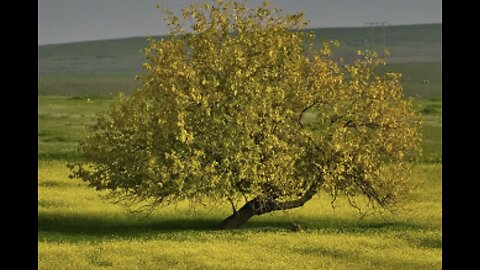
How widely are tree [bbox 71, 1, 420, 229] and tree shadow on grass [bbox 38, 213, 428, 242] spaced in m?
1.46

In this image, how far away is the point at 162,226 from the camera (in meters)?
41.5

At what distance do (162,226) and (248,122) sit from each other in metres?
7.91

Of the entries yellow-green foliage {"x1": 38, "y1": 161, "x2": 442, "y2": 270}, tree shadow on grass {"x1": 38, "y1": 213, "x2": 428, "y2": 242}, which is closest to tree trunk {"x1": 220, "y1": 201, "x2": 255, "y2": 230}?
tree shadow on grass {"x1": 38, "y1": 213, "x2": 428, "y2": 242}

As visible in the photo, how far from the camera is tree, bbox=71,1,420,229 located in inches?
1436

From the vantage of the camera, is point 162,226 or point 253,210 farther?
point 162,226

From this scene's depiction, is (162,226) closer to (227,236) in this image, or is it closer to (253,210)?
(253,210)

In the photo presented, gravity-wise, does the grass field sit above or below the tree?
below

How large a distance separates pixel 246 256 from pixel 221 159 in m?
9.40

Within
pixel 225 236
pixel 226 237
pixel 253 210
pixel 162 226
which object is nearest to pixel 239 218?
pixel 253 210

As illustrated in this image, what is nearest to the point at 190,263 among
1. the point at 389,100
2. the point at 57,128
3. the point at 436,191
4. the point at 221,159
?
the point at 221,159

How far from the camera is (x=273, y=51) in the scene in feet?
123

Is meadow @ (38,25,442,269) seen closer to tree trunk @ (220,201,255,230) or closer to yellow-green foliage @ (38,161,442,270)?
yellow-green foliage @ (38,161,442,270)
